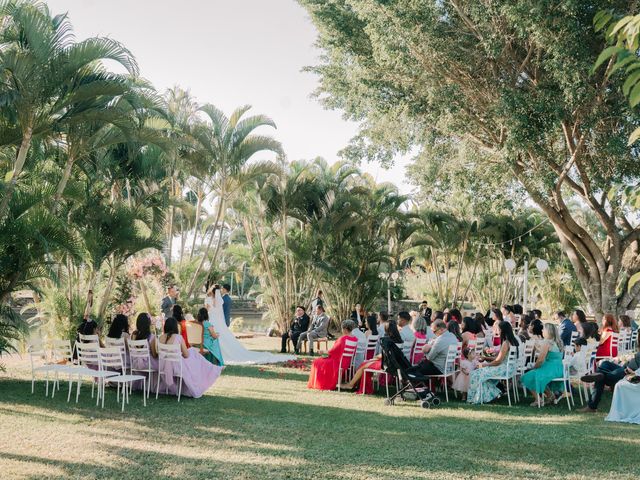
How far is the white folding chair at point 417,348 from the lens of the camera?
37.1ft

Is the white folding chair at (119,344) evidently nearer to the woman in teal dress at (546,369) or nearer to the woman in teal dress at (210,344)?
the woman in teal dress at (210,344)

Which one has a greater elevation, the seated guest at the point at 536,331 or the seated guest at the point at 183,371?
the seated guest at the point at 536,331

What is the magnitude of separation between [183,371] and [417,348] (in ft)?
13.9

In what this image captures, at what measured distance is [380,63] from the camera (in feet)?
52.3

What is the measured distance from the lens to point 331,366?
11133 mm

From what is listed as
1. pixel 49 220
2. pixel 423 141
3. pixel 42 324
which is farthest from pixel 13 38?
pixel 423 141

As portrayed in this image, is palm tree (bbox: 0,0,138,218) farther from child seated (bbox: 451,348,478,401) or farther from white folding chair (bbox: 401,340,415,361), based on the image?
child seated (bbox: 451,348,478,401)

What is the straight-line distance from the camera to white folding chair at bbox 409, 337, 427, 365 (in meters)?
11.3

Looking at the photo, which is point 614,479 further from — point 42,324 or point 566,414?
point 42,324

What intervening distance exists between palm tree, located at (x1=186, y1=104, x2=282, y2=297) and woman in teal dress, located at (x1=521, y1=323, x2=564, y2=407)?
1081 cm

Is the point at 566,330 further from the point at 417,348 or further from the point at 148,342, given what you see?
the point at 148,342

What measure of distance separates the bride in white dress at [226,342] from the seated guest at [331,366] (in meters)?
4.32

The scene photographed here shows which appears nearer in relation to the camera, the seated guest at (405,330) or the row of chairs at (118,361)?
the row of chairs at (118,361)

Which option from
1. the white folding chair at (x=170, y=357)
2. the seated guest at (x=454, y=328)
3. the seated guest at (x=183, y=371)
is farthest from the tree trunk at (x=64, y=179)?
the seated guest at (x=454, y=328)
